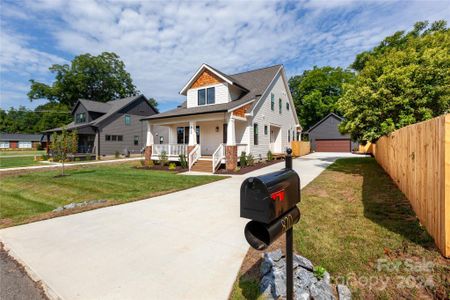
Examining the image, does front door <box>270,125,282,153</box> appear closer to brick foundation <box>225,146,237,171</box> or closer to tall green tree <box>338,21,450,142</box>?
brick foundation <box>225,146,237,171</box>

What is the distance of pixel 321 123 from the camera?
31.5 meters

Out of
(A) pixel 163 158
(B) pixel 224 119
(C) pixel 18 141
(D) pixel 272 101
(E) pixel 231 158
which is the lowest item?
(A) pixel 163 158

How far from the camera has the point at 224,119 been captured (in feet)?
42.4

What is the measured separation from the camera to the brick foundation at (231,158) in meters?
12.4

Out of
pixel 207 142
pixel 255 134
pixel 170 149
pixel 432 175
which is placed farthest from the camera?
pixel 207 142

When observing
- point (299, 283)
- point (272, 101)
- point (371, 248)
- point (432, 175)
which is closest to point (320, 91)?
point (272, 101)

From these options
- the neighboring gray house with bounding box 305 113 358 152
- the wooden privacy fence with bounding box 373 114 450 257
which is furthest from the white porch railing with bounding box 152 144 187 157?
the neighboring gray house with bounding box 305 113 358 152

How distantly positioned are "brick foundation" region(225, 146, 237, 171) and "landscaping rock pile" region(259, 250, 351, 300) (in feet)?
31.4

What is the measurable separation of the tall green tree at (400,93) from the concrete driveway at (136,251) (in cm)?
757

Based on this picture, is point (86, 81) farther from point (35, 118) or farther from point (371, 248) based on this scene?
point (371, 248)

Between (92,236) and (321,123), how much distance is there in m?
32.6

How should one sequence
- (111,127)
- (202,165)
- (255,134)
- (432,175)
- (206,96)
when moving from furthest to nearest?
(111,127)
(206,96)
(255,134)
(202,165)
(432,175)

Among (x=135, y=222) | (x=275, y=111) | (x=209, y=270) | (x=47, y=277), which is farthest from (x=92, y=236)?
(x=275, y=111)

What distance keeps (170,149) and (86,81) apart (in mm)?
43233
